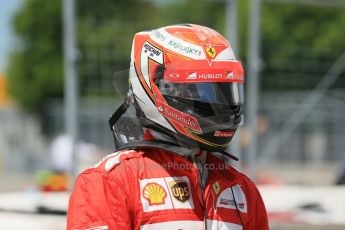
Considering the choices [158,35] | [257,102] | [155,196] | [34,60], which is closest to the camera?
[155,196]

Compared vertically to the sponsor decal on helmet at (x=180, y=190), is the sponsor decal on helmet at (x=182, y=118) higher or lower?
higher

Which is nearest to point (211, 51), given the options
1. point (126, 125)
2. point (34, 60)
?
point (126, 125)

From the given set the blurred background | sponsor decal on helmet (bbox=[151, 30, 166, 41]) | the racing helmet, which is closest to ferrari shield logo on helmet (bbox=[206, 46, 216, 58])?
the racing helmet

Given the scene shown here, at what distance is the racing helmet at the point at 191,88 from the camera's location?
5.45ft

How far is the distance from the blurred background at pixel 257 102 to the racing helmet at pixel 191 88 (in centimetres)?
126

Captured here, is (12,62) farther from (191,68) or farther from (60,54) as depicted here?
(191,68)

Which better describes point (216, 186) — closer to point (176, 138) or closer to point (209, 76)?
point (176, 138)

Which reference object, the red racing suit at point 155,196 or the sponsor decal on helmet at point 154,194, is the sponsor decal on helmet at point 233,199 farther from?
the sponsor decal on helmet at point 154,194

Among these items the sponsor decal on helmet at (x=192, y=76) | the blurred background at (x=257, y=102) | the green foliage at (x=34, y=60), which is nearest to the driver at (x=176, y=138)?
the sponsor decal on helmet at (x=192, y=76)

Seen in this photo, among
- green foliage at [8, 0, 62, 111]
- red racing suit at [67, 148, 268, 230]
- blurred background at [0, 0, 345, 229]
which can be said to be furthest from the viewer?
green foliage at [8, 0, 62, 111]

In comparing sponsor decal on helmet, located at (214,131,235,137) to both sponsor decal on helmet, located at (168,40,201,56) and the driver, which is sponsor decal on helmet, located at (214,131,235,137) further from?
sponsor decal on helmet, located at (168,40,201,56)

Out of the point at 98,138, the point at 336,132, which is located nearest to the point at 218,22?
the point at 98,138

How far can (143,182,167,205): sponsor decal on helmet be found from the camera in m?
1.60

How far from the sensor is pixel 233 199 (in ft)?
5.77
